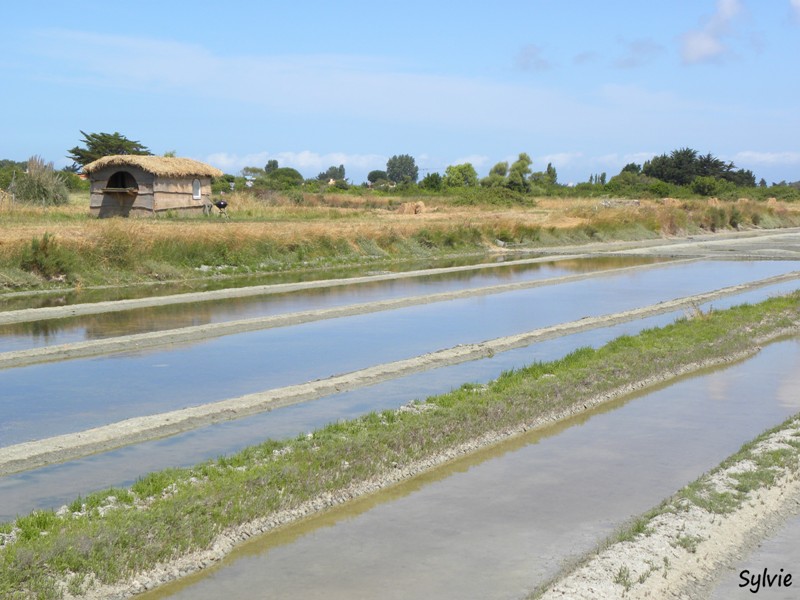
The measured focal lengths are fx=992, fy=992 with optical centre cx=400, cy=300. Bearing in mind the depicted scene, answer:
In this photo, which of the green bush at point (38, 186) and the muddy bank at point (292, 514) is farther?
the green bush at point (38, 186)

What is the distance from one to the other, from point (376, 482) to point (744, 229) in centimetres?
4139

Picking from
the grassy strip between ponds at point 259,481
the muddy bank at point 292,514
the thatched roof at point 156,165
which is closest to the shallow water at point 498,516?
the muddy bank at point 292,514

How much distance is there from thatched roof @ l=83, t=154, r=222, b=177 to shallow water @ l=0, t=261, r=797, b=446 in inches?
715

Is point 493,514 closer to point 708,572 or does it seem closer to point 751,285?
point 708,572

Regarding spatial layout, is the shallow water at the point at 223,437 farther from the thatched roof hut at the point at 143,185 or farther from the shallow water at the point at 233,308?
the thatched roof hut at the point at 143,185

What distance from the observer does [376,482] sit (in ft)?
19.2

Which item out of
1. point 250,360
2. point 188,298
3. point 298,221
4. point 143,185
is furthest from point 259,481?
point 143,185

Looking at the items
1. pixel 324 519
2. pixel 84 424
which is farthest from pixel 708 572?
pixel 84 424

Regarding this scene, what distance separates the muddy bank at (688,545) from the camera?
4.23m

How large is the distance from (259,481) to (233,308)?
29.7 ft

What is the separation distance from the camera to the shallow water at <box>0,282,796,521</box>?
570cm

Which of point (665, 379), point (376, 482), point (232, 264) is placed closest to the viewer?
point (376, 482)

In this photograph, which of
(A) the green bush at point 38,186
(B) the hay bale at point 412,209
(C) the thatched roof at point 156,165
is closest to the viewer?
(C) the thatched roof at point 156,165

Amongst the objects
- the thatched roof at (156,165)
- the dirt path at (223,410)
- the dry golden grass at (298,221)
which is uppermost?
the thatched roof at (156,165)
